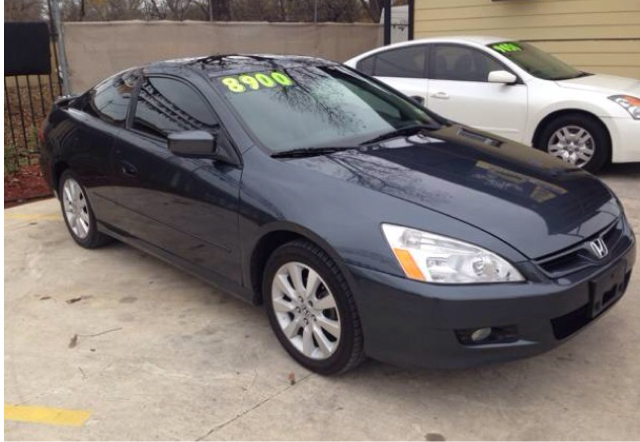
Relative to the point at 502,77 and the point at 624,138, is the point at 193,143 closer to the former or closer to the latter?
the point at 502,77

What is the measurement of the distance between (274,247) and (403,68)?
193 inches

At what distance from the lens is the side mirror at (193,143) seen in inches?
130

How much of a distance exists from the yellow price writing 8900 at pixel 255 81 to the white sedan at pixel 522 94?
2267 millimetres

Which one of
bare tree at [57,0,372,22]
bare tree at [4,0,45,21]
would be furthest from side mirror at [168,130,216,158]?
bare tree at [4,0,45,21]

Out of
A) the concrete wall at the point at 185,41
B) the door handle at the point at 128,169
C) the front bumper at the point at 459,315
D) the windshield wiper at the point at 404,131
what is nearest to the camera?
the front bumper at the point at 459,315

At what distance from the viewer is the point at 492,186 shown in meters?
3.02

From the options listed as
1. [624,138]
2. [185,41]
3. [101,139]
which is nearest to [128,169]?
[101,139]

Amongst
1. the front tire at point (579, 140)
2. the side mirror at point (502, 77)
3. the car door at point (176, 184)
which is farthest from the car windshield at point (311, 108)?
the front tire at point (579, 140)

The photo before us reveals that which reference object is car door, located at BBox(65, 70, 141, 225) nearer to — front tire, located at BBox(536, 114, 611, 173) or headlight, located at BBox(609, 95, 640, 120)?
front tire, located at BBox(536, 114, 611, 173)

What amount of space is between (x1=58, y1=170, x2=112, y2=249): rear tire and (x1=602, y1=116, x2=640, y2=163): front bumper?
4.82m

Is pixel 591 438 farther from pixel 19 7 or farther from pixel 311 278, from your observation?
pixel 19 7

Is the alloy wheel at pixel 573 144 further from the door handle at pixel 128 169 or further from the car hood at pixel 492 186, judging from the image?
the door handle at pixel 128 169

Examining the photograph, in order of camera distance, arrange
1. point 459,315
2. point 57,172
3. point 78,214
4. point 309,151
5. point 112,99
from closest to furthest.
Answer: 1. point 459,315
2. point 309,151
3. point 112,99
4. point 78,214
5. point 57,172

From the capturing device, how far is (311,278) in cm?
294
